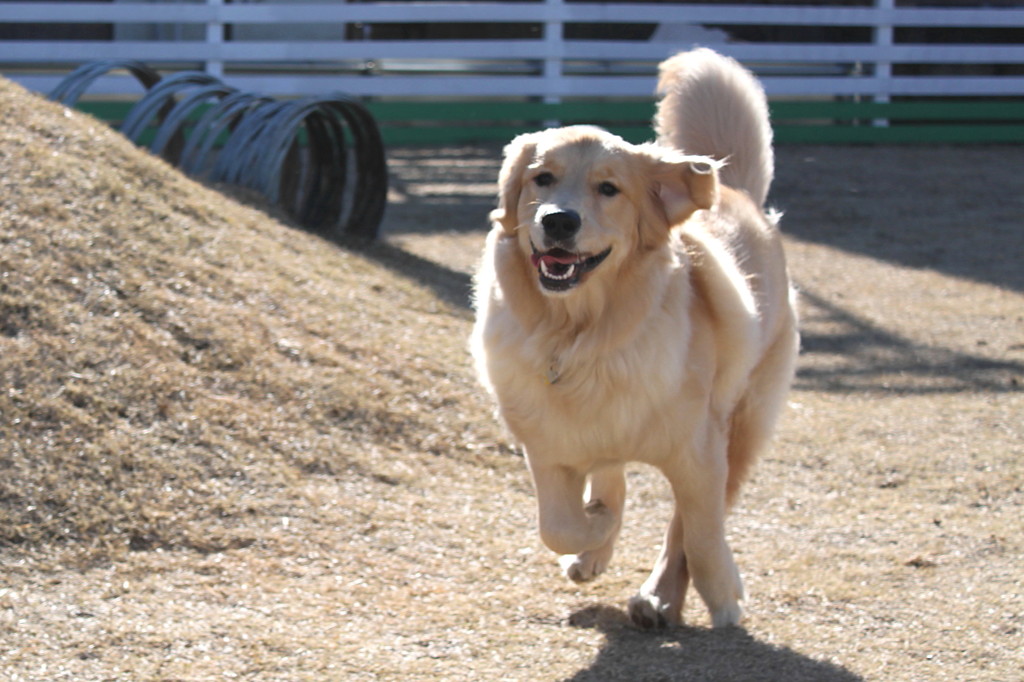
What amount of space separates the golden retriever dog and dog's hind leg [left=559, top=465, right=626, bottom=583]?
0.22 m

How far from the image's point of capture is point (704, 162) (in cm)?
389

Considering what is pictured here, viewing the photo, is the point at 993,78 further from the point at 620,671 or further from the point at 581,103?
the point at 620,671

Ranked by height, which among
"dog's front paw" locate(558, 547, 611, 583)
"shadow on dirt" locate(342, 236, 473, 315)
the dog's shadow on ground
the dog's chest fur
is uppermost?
the dog's chest fur

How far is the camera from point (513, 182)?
3.93m

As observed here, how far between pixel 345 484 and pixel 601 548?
1.29 m

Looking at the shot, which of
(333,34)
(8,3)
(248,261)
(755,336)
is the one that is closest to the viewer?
(755,336)

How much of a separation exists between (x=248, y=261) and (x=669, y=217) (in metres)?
3.44

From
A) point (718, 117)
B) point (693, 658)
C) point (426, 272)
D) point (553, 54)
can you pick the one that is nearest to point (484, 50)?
point (553, 54)

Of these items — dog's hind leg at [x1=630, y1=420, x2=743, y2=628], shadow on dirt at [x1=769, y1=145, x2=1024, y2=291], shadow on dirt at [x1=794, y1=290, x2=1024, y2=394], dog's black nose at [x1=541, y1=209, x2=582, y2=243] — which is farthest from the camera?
shadow on dirt at [x1=769, y1=145, x2=1024, y2=291]

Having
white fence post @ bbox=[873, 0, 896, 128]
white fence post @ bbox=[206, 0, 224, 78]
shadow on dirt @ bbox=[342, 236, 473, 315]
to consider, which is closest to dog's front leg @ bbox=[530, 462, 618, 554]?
shadow on dirt @ bbox=[342, 236, 473, 315]

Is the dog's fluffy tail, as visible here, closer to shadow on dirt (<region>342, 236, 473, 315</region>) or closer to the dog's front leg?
the dog's front leg

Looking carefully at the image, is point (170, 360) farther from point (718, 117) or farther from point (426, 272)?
point (426, 272)

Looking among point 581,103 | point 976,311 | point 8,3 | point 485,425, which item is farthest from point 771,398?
point 8,3

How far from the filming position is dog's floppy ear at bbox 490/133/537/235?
3.88m
